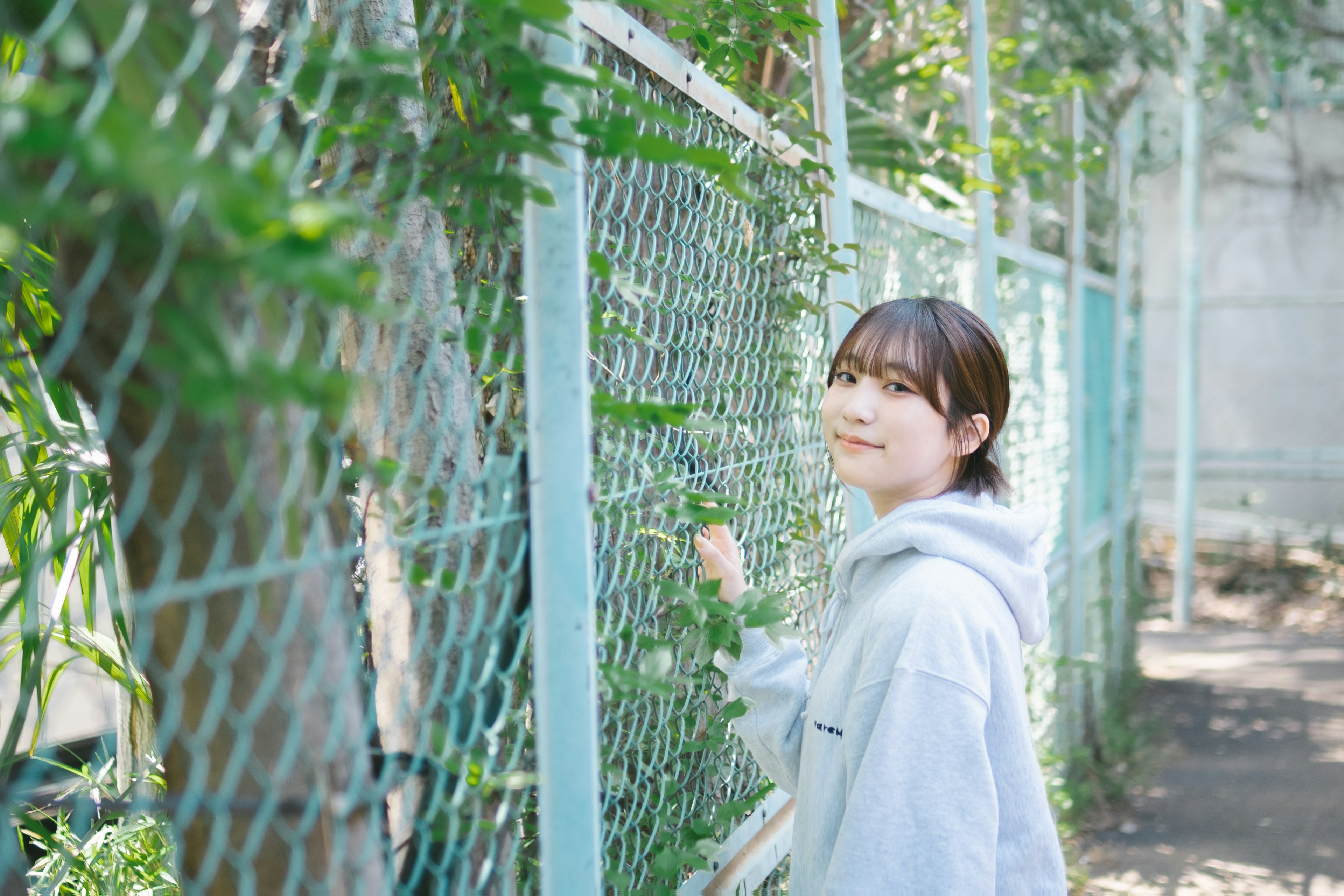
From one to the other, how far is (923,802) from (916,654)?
7.1 inches

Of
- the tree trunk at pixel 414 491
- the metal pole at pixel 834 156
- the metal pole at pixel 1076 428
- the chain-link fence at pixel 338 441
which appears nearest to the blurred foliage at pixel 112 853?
the chain-link fence at pixel 338 441

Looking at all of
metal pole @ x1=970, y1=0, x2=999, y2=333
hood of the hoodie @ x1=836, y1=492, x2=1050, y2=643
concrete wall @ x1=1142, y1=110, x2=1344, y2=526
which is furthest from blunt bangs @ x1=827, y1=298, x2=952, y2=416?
concrete wall @ x1=1142, y1=110, x2=1344, y2=526

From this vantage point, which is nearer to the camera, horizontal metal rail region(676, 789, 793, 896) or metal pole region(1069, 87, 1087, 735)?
horizontal metal rail region(676, 789, 793, 896)

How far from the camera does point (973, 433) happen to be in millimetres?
1642

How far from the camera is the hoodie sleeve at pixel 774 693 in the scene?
1.71 metres

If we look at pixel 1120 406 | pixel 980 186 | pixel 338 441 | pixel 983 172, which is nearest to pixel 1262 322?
pixel 1120 406

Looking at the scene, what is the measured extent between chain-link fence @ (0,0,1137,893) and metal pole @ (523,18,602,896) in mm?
40

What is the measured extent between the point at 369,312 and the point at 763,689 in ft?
3.92

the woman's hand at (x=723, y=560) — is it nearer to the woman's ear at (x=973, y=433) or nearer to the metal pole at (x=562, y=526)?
the woman's ear at (x=973, y=433)

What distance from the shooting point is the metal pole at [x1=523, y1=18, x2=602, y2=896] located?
1123mm

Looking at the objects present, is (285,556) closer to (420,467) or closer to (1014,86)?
(420,467)

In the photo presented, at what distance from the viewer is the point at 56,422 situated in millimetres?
1555

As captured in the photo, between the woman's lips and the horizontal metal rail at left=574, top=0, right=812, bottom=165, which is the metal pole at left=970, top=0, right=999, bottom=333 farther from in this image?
the woman's lips

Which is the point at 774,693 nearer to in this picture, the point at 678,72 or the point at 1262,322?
the point at 678,72
